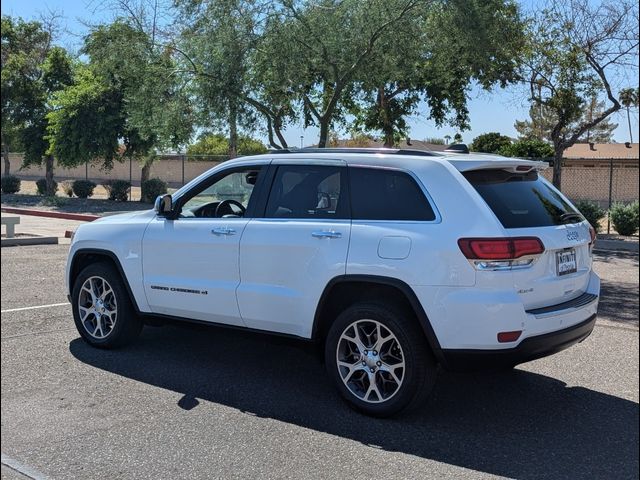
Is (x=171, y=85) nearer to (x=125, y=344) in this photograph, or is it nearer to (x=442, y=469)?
(x=125, y=344)

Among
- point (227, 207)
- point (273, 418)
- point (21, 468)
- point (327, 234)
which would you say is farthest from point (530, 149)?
point (21, 468)

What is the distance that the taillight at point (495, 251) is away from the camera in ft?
14.4

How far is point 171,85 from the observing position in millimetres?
14703

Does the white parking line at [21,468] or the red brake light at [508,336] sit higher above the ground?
the red brake light at [508,336]

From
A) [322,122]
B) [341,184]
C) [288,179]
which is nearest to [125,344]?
[288,179]

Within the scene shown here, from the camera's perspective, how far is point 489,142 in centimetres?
3878

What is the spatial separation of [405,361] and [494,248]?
96 centimetres

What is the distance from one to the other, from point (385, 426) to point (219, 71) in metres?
9.90

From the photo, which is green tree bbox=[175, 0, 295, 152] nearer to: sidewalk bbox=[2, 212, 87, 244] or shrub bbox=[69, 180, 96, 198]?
sidewalk bbox=[2, 212, 87, 244]

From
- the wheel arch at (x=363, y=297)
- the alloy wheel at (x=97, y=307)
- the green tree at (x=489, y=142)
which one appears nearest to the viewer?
the wheel arch at (x=363, y=297)

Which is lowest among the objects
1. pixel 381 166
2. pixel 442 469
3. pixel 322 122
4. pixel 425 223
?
pixel 442 469

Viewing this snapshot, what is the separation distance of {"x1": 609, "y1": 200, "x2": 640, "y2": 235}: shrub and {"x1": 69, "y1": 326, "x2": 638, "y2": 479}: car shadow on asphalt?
14131 mm

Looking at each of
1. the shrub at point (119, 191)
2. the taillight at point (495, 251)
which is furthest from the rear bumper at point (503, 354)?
the shrub at point (119, 191)

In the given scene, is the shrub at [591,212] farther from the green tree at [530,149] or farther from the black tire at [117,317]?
the green tree at [530,149]
